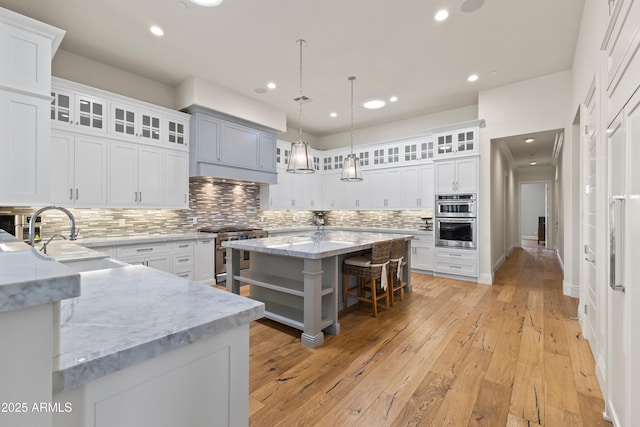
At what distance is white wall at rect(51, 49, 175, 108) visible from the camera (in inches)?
150

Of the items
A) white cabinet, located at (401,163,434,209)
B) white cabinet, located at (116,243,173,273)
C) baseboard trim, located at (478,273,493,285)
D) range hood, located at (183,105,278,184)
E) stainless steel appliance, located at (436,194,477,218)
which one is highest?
range hood, located at (183,105,278,184)

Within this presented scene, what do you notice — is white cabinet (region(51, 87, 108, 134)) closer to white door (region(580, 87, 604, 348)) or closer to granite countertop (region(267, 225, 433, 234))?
granite countertop (region(267, 225, 433, 234))

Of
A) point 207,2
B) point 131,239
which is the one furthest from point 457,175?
point 131,239

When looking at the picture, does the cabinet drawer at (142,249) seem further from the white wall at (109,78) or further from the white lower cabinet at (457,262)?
the white lower cabinet at (457,262)

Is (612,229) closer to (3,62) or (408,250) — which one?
(408,250)

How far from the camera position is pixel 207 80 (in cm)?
456

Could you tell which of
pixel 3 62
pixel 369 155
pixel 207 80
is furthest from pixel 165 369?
pixel 369 155

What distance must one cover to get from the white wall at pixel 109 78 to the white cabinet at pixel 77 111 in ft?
1.50

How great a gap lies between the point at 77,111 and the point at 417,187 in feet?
18.0

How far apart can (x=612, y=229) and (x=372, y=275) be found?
2119mm

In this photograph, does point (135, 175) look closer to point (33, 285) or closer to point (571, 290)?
point (33, 285)

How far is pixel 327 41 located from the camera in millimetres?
3547

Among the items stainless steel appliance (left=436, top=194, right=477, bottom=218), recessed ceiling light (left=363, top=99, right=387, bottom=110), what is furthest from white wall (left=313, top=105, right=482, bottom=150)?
stainless steel appliance (left=436, top=194, right=477, bottom=218)

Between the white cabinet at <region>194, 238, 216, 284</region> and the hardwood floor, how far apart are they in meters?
1.78
